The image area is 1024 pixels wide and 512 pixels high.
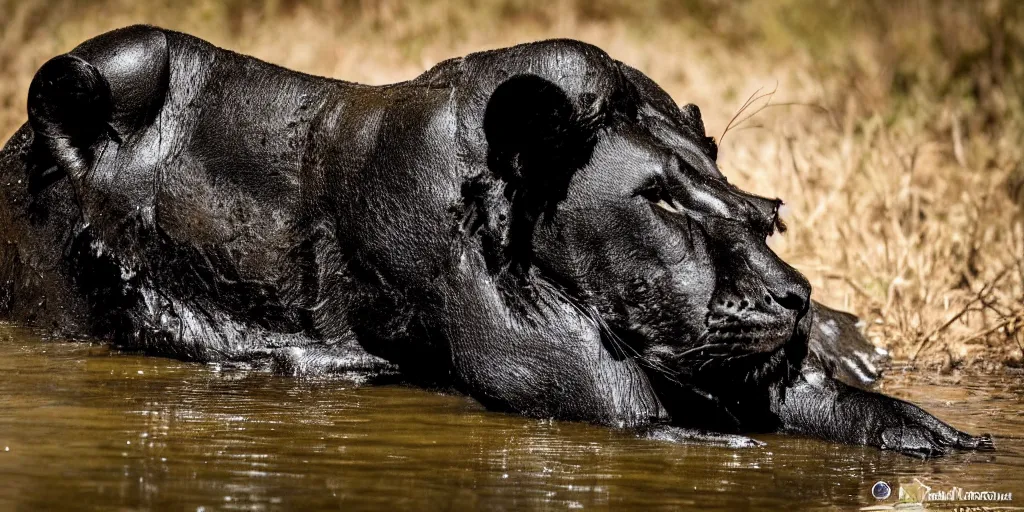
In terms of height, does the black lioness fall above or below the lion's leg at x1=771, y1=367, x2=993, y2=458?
above

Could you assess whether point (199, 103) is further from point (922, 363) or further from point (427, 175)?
point (922, 363)

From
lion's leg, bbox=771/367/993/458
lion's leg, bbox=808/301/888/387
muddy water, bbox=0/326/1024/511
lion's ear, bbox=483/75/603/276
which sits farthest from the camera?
lion's leg, bbox=808/301/888/387

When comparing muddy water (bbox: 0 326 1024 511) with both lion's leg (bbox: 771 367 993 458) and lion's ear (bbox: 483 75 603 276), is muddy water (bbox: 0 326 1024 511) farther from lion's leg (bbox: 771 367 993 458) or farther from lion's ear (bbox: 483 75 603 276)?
lion's ear (bbox: 483 75 603 276)

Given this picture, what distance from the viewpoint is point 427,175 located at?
15.3 feet

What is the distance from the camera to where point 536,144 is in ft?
14.9

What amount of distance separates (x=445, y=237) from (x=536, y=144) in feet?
1.34

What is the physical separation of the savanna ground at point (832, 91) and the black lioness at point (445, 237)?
0.86 m

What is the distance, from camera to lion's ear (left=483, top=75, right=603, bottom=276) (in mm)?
4520

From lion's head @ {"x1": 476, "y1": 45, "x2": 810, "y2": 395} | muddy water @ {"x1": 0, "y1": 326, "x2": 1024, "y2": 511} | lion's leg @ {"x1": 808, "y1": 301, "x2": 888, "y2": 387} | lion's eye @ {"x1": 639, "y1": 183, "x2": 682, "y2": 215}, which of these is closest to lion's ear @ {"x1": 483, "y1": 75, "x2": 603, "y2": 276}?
lion's head @ {"x1": 476, "y1": 45, "x2": 810, "y2": 395}

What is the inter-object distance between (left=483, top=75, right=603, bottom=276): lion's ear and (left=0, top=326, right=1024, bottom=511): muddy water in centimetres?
63

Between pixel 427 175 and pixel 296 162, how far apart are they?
587 mm

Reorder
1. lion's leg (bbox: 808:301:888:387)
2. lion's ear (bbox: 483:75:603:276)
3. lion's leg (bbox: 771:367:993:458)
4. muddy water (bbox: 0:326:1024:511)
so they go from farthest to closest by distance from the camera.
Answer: lion's leg (bbox: 808:301:888:387), lion's ear (bbox: 483:75:603:276), lion's leg (bbox: 771:367:993:458), muddy water (bbox: 0:326:1024:511)

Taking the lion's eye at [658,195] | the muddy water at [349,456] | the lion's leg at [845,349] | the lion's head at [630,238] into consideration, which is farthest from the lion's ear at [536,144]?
the lion's leg at [845,349]

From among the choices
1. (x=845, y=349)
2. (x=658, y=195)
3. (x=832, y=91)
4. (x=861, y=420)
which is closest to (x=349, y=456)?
(x=658, y=195)
